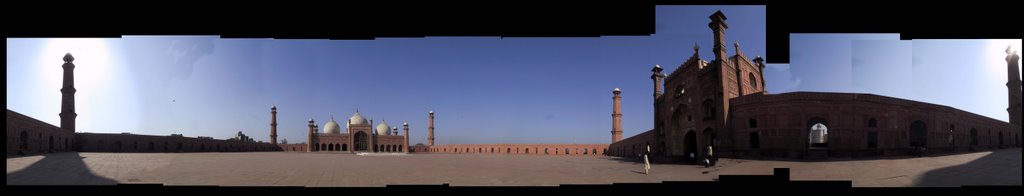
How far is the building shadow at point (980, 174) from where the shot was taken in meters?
8.37

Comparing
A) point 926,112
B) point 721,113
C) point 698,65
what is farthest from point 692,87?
point 926,112

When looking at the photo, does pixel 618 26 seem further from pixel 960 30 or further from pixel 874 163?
pixel 874 163

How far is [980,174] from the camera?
9180mm

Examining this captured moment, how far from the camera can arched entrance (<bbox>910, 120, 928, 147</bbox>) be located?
519 inches

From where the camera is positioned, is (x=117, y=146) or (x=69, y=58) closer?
(x=69, y=58)

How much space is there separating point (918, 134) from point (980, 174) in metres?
5.17

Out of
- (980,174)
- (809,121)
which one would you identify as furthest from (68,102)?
(980,174)

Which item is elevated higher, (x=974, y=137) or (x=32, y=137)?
(x=974, y=137)

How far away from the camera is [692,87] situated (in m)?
18.7

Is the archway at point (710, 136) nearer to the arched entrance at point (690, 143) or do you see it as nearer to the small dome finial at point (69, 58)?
the arched entrance at point (690, 143)

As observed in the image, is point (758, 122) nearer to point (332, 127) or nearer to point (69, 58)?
point (69, 58)

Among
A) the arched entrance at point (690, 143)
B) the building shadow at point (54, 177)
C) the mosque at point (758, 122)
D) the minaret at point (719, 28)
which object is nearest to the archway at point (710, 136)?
the mosque at point (758, 122)

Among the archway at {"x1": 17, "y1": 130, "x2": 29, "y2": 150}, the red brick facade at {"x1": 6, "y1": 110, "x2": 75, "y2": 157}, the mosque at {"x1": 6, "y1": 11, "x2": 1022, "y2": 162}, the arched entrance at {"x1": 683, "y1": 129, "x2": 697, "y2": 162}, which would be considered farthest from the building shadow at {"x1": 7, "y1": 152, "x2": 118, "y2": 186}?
the arched entrance at {"x1": 683, "y1": 129, "x2": 697, "y2": 162}

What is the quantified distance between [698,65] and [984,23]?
43.1 ft
